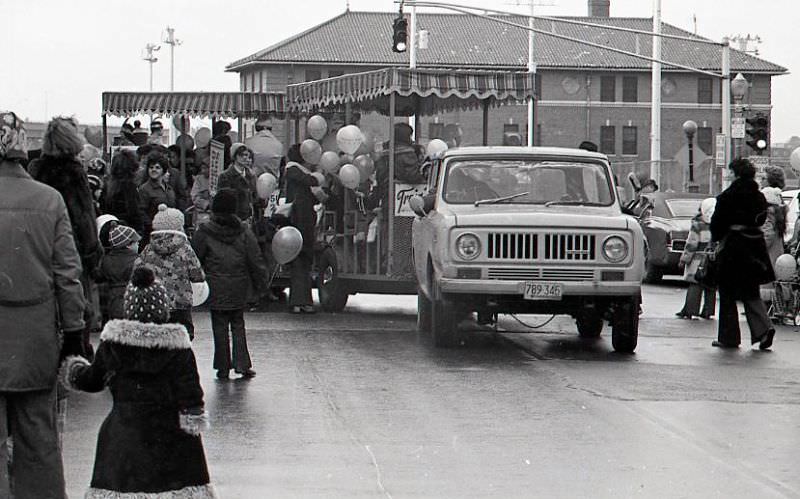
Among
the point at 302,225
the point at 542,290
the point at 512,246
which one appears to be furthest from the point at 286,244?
the point at 542,290

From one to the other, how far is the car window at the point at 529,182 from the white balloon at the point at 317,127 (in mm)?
6892

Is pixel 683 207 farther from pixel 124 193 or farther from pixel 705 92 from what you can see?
pixel 705 92

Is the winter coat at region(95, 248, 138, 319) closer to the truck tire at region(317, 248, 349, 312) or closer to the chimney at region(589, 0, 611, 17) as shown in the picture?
the truck tire at region(317, 248, 349, 312)

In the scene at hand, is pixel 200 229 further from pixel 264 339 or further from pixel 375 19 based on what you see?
pixel 375 19

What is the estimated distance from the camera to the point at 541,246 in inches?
582

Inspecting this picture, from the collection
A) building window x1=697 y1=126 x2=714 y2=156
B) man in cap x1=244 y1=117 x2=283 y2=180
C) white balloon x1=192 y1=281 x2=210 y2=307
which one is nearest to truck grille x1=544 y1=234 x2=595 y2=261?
white balloon x1=192 y1=281 x2=210 y2=307

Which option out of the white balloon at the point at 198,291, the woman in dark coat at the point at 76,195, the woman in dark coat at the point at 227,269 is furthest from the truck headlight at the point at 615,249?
the woman in dark coat at the point at 76,195

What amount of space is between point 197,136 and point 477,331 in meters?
11.3

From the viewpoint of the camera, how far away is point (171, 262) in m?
11.2

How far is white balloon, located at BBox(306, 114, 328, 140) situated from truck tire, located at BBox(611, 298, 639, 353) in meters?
8.71

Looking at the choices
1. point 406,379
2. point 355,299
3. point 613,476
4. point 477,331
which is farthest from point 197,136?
point 613,476

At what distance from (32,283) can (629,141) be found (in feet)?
317

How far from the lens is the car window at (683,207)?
98.3ft

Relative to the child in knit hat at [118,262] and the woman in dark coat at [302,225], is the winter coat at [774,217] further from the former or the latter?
the child in knit hat at [118,262]
